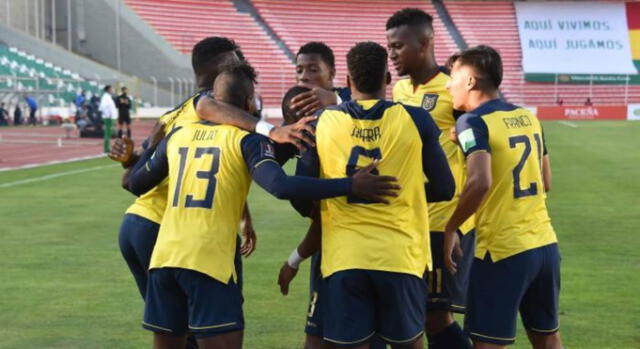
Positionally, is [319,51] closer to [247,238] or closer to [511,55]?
[247,238]

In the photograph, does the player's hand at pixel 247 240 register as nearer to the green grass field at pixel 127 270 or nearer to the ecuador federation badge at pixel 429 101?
the ecuador federation badge at pixel 429 101

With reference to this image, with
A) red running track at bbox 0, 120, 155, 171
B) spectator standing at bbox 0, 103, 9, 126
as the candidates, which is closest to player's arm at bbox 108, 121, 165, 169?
red running track at bbox 0, 120, 155, 171

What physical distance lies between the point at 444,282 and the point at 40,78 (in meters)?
40.5

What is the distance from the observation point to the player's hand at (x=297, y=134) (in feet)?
16.9

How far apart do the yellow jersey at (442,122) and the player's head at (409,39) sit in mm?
148

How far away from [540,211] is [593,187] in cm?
1461

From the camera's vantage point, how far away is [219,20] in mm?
60875

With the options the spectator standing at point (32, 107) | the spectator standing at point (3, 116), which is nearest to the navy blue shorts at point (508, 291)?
the spectator standing at point (3, 116)

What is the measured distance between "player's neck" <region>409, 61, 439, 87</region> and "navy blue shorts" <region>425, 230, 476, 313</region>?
896 millimetres

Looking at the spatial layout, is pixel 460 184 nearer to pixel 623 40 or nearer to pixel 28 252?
pixel 28 252

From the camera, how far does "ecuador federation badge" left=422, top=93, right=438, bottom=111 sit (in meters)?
6.32

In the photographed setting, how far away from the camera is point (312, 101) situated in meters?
5.45

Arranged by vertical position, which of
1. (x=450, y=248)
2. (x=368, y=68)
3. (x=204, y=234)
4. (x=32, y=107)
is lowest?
(x=450, y=248)

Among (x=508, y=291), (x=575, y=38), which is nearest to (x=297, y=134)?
(x=508, y=291)
